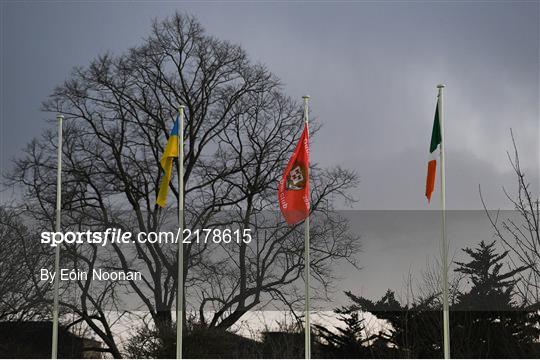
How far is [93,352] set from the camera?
19031 millimetres

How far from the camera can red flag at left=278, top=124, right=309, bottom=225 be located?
13266mm

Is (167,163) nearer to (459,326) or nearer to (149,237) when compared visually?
(149,237)

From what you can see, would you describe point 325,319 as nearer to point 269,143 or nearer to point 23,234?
point 269,143

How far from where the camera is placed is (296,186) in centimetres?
1327

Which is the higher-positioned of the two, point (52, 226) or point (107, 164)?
point (107, 164)

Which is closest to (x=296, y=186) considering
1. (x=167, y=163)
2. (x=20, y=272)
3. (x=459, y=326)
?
(x=167, y=163)

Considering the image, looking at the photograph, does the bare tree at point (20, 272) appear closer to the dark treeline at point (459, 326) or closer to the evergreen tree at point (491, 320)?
the dark treeline at point (459, 326)

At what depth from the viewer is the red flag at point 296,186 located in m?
13.3

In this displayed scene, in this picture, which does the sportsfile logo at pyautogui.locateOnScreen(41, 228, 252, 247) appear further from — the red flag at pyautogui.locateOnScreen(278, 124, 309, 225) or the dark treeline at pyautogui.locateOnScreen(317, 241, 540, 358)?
the red flag at pyautogui.locateOnScreen(278, 124, 309, 225)

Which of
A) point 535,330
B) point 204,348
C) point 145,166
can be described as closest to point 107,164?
point 145,166

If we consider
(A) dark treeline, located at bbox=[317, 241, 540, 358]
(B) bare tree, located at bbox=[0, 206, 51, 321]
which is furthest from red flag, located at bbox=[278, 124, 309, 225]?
(B) bare tree, located at bbox=[0, 206, 51, 321]

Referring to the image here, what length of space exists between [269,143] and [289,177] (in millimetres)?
6309

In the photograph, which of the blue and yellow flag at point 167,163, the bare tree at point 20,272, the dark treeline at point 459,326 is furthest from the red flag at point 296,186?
the bare tree at point 20,272

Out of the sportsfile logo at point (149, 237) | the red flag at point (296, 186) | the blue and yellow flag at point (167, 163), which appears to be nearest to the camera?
the red flag at point (296, 186)
